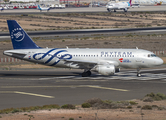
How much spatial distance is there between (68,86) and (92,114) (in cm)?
1466

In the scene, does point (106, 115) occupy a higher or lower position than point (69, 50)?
lower

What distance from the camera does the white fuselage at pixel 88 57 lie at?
141ft

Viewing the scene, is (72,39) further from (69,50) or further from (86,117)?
(86,117)

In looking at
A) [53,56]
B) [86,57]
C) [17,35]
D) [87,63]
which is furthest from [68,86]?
[17,35]

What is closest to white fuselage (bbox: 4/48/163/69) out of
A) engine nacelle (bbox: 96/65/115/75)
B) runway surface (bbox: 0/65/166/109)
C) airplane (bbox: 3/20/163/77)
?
airplane (bbox: 3/20/163/77)

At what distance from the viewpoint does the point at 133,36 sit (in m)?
87.6

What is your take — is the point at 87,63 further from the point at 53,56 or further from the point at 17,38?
the point at 17,38

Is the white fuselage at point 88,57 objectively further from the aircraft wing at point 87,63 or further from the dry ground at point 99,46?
the dry ground at point 99,46

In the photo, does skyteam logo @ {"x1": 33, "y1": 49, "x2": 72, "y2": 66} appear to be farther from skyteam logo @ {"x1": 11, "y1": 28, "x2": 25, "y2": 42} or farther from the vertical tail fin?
skyteam logo @ {"x1": 11, "y1": 28, "x2": 25, "y2": 42}

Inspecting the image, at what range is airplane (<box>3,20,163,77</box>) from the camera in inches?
1692

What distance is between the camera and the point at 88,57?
143 ft

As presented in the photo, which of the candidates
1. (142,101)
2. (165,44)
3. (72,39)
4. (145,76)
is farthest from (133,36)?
(142,101)

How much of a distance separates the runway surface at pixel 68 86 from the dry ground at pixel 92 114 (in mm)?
4545

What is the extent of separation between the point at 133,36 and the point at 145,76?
44.2 metres
